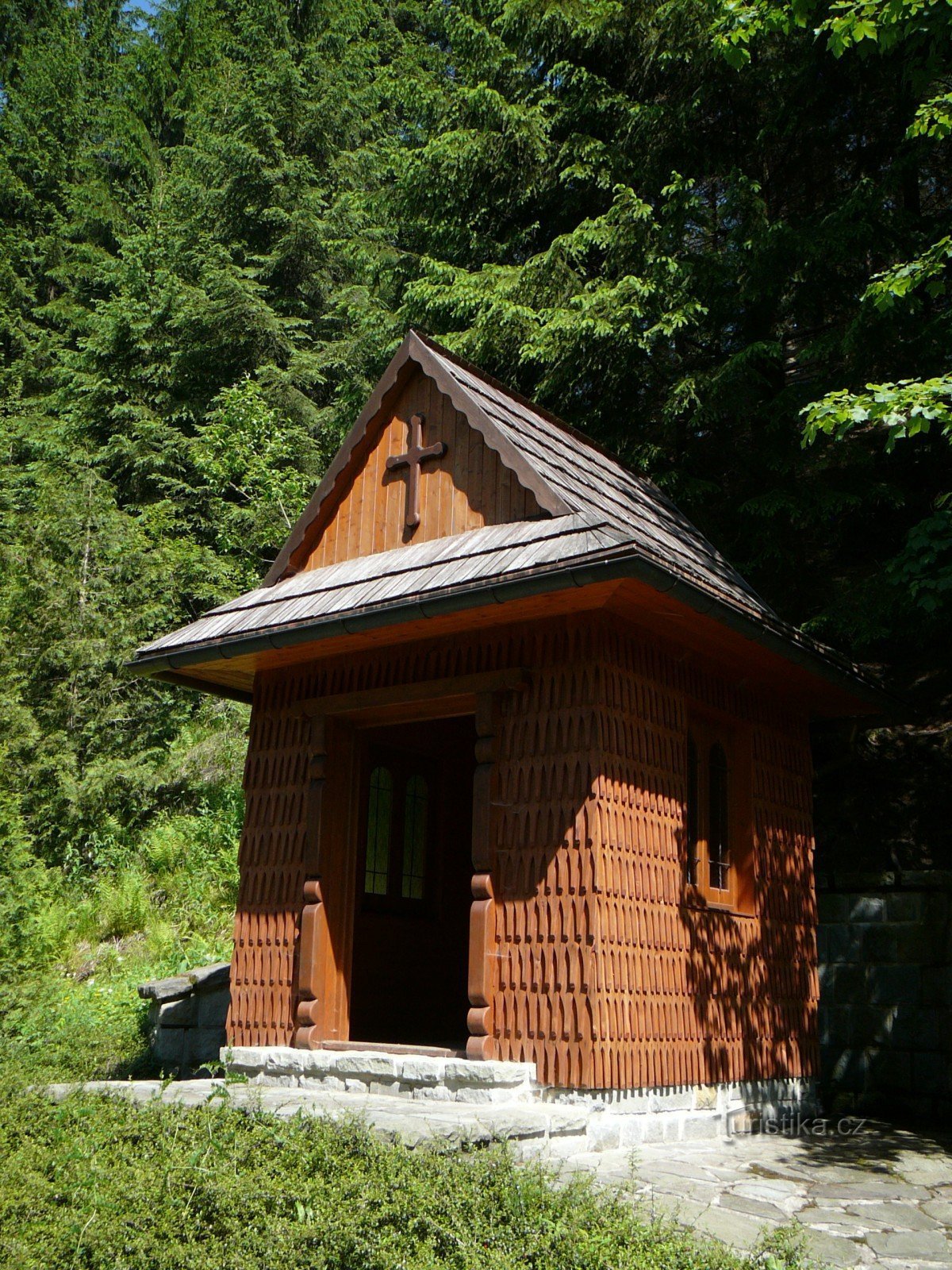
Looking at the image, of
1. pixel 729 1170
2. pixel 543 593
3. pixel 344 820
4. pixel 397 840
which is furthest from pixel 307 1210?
pixel 397 840

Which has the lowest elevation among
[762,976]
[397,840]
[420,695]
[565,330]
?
[762,976]

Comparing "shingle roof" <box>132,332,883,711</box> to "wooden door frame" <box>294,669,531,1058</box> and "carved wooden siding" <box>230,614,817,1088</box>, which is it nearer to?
"carved wooden siding" <box>230,614,817,1088</box>

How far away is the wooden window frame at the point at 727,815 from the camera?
841 centimetres

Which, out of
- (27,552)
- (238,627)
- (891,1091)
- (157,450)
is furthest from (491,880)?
(157,450)

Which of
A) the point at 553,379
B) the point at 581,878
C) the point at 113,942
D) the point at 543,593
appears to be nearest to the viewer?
the point at 543,593

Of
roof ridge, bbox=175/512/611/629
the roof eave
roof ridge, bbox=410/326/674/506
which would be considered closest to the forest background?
the roof eave

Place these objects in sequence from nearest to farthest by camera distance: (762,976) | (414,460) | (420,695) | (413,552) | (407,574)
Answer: (407,574)
(420,695)
(413,552)
(762,976)
(414,460)

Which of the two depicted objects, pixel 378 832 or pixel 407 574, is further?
pixel 378 832

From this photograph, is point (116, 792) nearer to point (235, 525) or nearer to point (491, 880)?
point (235, 525)

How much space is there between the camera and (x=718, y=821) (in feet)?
29.5

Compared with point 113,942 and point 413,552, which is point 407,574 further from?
point 113,942

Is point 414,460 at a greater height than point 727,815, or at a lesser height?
greater

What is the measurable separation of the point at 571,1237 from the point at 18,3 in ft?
124

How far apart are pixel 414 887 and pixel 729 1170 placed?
14.2 feet
